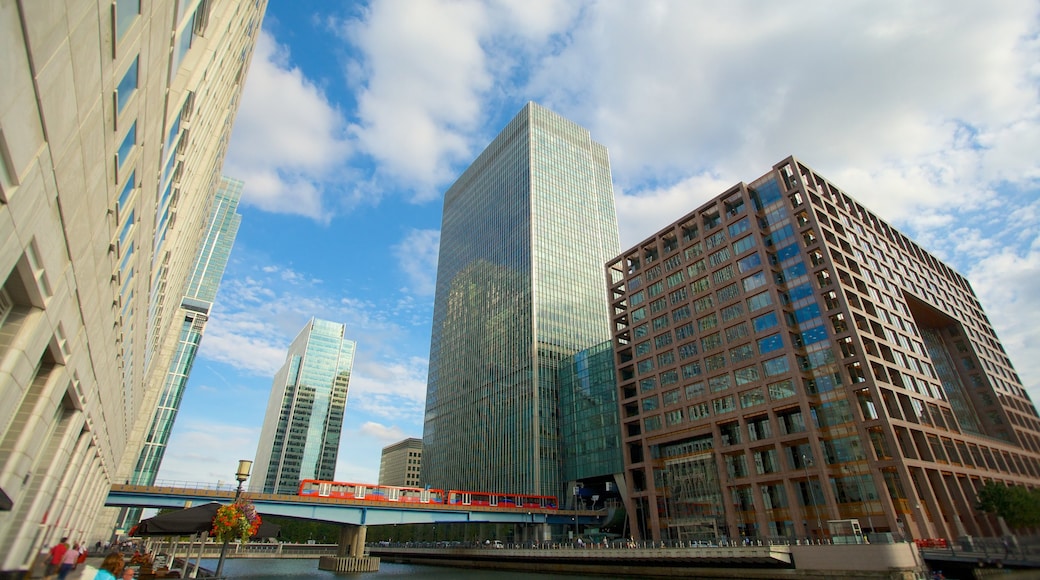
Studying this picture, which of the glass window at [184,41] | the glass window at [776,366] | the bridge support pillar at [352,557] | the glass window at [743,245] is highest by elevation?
the glass window at [743,245]

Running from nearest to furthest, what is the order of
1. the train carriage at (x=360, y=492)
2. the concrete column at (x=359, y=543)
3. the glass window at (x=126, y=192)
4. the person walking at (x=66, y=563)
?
the glass window at (x=126, y=192), the person walking at (x=66, y=563), the train carriage at (x=360, y=492), the concrete column at (x=359, y=543)

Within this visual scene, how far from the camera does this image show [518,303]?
116 m

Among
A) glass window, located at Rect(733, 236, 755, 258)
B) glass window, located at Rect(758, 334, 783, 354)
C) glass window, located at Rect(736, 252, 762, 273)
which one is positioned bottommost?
glass window, located at Rect(758, 334, 783, 354)

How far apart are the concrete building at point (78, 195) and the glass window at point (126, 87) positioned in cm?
4

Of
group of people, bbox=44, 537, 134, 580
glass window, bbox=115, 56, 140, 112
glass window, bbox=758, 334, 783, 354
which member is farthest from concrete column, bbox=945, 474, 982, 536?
glass window, bbox=115, 56, 140, 112

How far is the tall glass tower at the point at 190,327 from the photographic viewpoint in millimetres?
136625

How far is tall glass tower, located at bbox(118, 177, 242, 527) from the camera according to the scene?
13662 cm

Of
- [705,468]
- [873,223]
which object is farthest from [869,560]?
[873,223]

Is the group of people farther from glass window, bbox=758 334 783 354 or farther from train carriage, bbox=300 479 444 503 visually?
glass window, bbox=758 334 783 354

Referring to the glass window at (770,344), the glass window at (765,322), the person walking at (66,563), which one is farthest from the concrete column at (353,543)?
the glass window at (765,322)

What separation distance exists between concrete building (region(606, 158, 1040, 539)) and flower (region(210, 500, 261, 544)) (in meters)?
57.0

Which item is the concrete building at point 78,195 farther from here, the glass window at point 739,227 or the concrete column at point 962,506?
the concrete column at point 962,506

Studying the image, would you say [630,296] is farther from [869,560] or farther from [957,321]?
[957,321]

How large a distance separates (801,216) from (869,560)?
4641 centimetres
